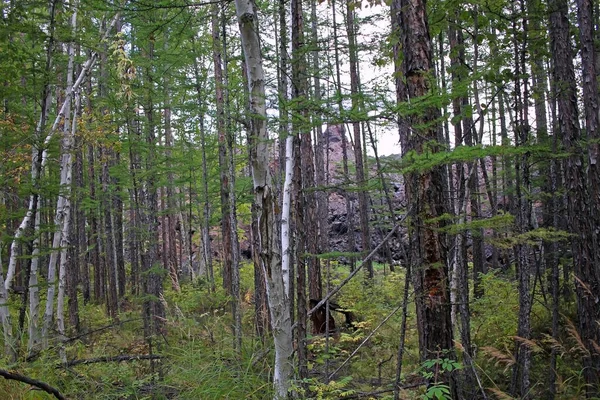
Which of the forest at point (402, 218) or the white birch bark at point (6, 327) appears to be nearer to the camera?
the forest at point (402, 218)

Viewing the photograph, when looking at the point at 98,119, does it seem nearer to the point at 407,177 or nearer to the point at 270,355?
the point at 270,355

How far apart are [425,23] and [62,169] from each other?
23.4 feet

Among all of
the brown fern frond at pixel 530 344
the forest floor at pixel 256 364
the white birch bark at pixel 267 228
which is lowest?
the forest floor at pixel 256 364

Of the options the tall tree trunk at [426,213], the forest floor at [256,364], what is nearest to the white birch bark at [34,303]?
the forest floor at [256,364]

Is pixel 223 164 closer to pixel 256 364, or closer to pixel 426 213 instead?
pixel 256 364

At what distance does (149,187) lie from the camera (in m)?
9.62

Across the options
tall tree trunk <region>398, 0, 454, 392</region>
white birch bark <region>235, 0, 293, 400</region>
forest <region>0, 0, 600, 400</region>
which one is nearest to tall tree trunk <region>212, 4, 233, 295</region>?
forest <region>0, 0, 600, 400</region>

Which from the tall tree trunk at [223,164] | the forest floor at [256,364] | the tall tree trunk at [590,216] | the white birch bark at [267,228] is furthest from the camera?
the tall tree trunk at [223,164]

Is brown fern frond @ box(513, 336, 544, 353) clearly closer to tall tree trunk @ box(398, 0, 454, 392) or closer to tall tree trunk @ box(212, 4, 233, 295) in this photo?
tall tree trunk @ box(398, 0, 454, 392)

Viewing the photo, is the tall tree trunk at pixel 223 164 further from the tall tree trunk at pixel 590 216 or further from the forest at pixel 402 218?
the tall tree trunk at pixel 590 216

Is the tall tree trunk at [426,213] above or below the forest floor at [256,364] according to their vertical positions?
above

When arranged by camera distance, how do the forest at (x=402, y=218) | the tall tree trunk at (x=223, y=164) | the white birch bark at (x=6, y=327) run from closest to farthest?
1. the forest at (x=402, y=218)
2. the white birch bark at (x=6, y=327)
3. the tall tree trunk at (x=223, y=164)

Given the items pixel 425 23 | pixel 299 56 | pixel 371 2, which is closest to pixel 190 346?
pixel 299 56

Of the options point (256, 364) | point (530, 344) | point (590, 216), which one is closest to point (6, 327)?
point (256, 364)
